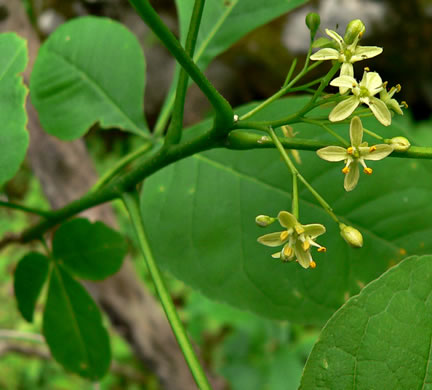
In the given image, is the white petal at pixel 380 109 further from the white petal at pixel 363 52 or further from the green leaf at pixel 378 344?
the green leaf at pixel 378 344

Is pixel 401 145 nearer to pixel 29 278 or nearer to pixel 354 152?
pixel 354 152

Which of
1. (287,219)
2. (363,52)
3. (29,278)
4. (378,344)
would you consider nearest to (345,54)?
(363,52)

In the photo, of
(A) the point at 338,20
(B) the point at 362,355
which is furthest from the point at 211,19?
(A) the point at 338,20

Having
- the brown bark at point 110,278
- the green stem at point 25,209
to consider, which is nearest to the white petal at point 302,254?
the green stem at point 25,209

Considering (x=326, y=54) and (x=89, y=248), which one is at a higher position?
(x=326, y=54)

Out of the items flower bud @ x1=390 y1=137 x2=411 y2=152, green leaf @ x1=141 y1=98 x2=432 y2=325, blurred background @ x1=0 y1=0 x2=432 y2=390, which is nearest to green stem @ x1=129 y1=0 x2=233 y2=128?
flower bud @ x1=390 y1=137 x2=411 y2=152

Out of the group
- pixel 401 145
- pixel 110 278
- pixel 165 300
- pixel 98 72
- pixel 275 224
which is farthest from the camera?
pixel 110 278

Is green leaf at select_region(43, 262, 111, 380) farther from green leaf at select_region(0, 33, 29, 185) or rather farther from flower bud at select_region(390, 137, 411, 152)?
flower bud at select_region(390, 137, 411, 152)
